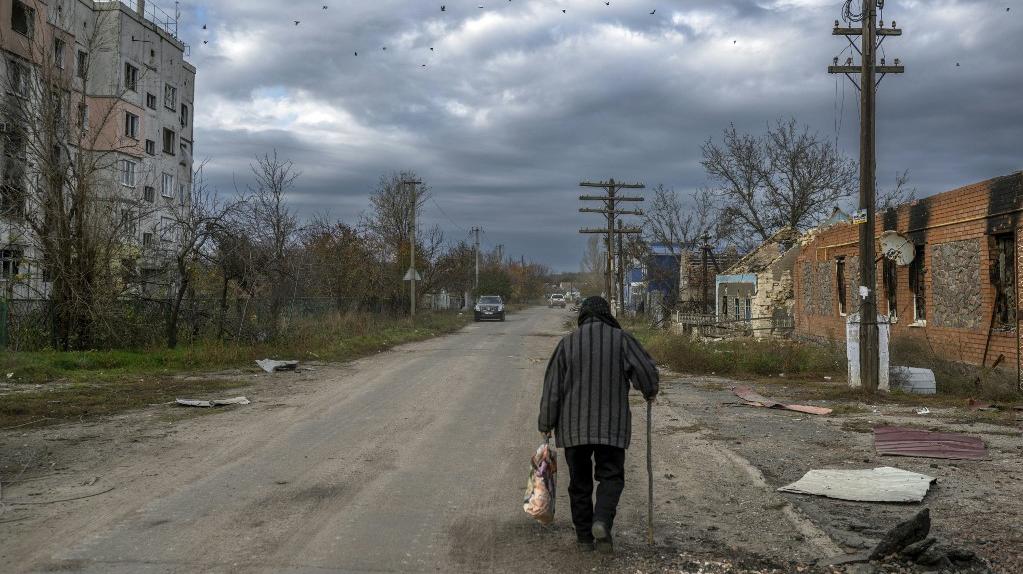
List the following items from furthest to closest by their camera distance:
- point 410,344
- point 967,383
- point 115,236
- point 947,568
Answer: point 410,344 < point 115,236 < point 967,383 < point 947,568

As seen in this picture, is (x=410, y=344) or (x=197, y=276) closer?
(x=197, y=276)

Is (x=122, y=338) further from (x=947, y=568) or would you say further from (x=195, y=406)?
(x=947, y=568)

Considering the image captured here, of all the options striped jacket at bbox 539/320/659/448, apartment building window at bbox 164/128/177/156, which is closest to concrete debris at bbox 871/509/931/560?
striped jacket at bbox 539/320/659/448

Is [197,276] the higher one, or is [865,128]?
[865,128]

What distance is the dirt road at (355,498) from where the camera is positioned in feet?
16.5

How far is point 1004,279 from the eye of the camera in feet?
45.2

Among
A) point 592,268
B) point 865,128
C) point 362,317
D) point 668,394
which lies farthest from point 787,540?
point 592,268

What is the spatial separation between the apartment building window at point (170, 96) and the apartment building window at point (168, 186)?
4062mm

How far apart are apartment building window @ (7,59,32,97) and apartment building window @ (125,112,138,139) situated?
64.2 ft

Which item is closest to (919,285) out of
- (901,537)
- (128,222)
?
(901,537)

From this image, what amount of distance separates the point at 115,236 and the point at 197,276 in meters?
3.08

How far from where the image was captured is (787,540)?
5516mm

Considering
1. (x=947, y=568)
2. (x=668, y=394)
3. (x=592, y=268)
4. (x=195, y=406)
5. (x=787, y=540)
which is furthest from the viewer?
(x=592, y=268)

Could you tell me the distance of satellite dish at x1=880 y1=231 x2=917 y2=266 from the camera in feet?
55.1
